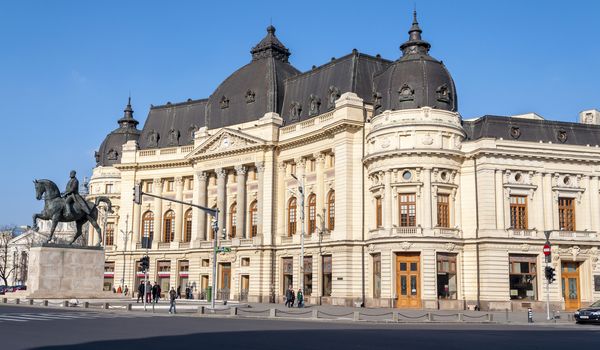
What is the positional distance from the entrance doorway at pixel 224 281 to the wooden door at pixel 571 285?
33.2m

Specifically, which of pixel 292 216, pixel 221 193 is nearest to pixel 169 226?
pixel 221 193

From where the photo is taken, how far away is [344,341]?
79.3 ft

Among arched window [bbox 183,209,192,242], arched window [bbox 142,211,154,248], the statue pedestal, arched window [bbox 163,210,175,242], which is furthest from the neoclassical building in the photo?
arched window [bbox 142,211,154,248]

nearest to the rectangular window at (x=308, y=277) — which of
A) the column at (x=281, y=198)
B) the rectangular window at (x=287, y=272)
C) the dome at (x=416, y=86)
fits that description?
the rectangular window at (x=287, y=272)

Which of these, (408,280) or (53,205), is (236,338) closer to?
(53,205)

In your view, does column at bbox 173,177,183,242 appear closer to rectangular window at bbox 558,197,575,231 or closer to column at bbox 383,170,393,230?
column at bbox 383,170,393,230

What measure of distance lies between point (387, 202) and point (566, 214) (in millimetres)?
15681

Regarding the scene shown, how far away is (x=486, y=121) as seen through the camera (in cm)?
6038

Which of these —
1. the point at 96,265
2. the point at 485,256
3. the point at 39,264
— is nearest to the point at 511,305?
the point at 485,256

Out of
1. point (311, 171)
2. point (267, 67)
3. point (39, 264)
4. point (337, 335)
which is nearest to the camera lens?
point (337, 335)

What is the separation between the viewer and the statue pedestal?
2047 inches

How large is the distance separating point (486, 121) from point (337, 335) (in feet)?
124

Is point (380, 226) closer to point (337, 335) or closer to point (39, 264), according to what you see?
point (39, 264)

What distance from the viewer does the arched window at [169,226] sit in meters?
83.7
